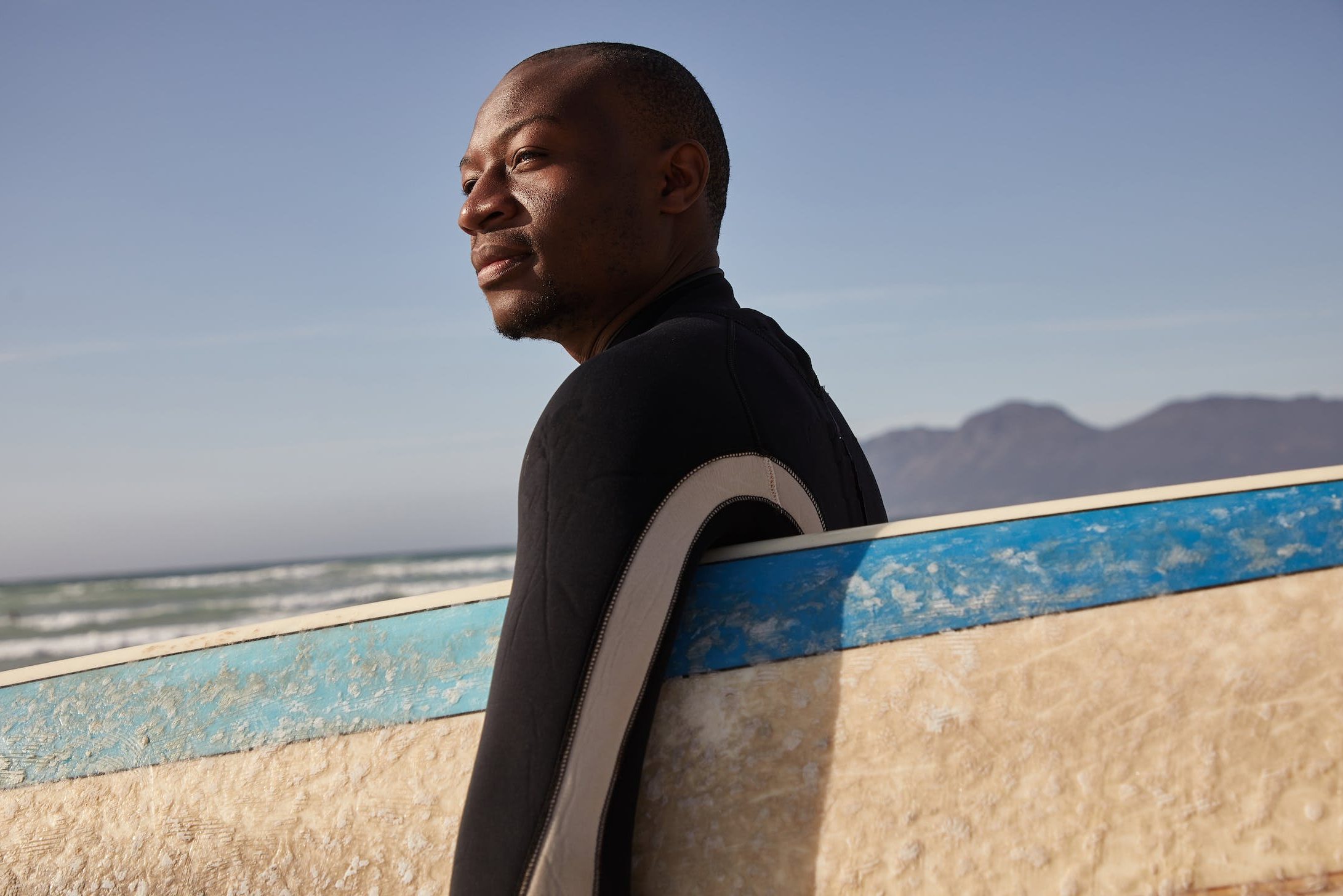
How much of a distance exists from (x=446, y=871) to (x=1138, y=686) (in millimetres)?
832

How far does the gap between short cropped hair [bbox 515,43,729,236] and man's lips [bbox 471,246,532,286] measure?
302mm

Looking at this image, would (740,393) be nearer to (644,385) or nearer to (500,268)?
(644,385)

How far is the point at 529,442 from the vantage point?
118 centimetres

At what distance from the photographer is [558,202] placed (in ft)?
5.09

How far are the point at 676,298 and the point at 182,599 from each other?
23893 millimetres

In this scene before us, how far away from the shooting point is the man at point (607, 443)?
3.42 ft

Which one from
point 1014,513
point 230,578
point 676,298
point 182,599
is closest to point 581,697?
point 1014,513

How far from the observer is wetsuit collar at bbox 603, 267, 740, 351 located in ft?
5.16

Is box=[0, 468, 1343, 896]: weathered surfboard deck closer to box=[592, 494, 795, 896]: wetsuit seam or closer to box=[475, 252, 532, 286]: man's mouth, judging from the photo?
box=[592, 494, 795, 896]: wetsuit seam

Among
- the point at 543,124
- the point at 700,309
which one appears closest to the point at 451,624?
the point at 700,309

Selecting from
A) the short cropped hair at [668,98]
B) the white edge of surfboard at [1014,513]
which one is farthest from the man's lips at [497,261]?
the white edge of surfboard at [1014,513]

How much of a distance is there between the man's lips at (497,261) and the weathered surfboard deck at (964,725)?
1.76ft

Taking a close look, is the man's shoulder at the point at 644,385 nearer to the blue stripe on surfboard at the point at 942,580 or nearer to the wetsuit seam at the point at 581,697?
the wetsuit seam at the point at 581,697

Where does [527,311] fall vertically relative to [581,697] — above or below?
above
